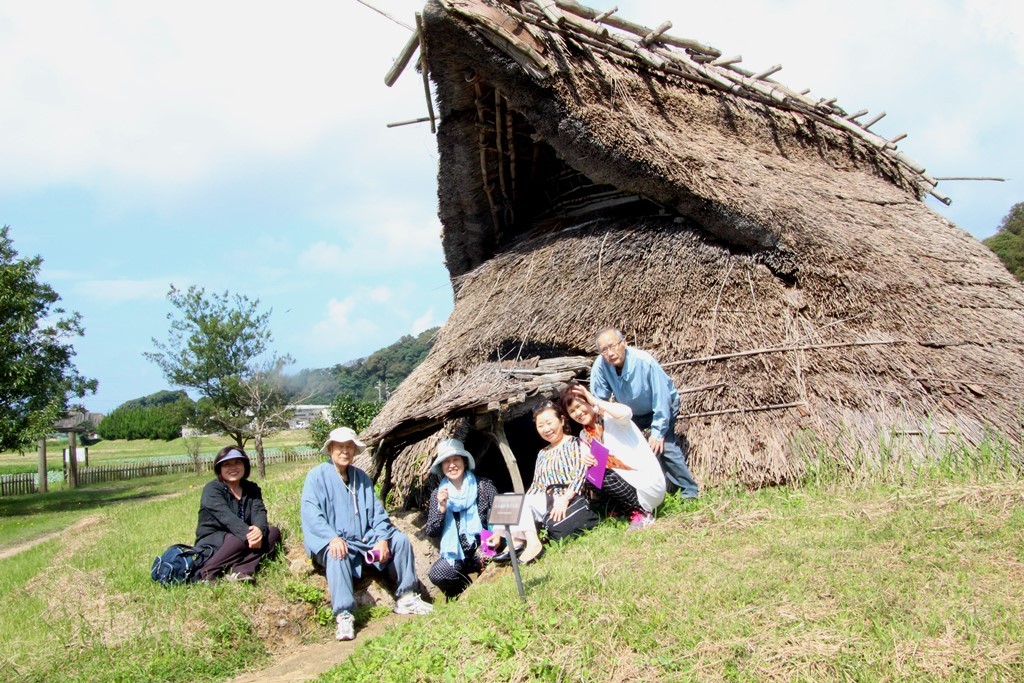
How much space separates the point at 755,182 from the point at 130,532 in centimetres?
805

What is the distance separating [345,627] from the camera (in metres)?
4.95

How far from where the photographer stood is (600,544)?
4859mm

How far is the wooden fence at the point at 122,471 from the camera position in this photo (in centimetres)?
2072

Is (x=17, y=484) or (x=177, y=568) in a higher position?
(x=177, y=568)

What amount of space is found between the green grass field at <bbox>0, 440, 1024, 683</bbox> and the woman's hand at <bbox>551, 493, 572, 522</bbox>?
0.29 metres

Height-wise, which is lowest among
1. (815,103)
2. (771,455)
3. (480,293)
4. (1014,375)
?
(771,455)

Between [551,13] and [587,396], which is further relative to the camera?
[551,13]

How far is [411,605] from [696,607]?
8.08ft

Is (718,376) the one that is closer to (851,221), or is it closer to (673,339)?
(673,339)

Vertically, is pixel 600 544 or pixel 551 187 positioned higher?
pixel 551 187

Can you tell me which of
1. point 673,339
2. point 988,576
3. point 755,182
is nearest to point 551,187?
point 755,182

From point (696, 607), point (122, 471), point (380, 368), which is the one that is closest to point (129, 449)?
point (380, 368)

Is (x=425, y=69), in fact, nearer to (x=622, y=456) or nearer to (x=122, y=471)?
(x=622, y=456)

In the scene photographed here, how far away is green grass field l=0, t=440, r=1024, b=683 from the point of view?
10.4ft
